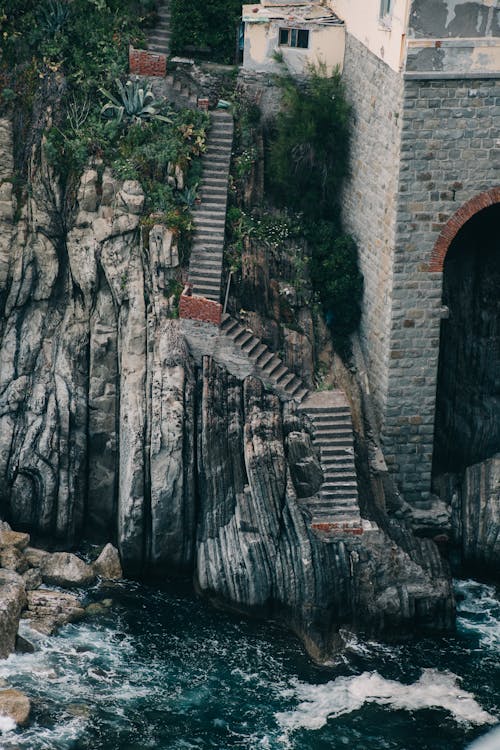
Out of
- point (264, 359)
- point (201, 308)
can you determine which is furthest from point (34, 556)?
point (264, 359)

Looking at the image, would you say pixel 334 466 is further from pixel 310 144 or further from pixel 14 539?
pixel 310 144

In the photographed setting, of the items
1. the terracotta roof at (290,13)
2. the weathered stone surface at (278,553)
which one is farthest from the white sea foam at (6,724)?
the terracotta roof at (290,13)

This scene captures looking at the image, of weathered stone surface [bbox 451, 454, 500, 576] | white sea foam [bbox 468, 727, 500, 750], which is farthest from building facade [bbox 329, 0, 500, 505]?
white sea foam [bbox 468, 727, 500, 750]

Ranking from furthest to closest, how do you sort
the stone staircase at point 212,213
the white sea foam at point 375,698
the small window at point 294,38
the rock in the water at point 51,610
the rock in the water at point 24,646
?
1. the small window at point 294,38
2. the stone staircase at point 212,213
3. the rock in the water at point 51,610
4. the rock in the water at point 24,646
5. the white sea foam at point 375,698

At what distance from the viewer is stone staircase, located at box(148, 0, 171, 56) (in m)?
42.7

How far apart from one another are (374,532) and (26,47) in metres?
17.9

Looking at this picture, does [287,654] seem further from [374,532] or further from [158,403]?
[158,403]

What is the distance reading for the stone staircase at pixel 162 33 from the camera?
42.7 metres

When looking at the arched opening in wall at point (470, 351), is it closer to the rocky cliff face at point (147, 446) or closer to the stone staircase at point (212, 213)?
the rocky cliff face at point (147, 446)

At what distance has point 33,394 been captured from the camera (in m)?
40.9

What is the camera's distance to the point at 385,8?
37844 mm

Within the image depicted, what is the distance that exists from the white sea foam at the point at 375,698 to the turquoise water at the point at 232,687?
0.04 metres

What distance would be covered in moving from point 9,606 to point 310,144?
15946mm

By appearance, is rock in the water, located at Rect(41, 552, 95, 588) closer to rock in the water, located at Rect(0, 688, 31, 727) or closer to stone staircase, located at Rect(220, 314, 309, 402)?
rock in the water, located at Rect(0, 688, 31, 727)
